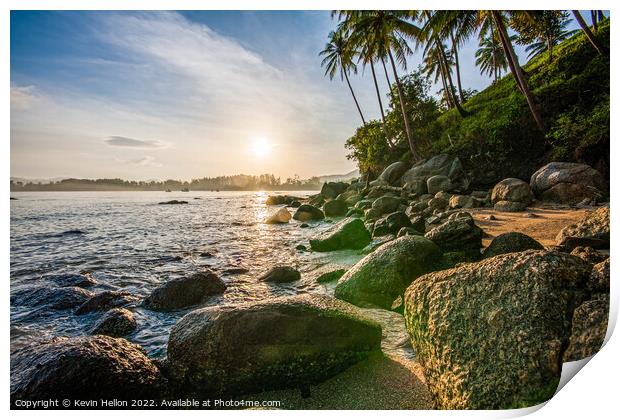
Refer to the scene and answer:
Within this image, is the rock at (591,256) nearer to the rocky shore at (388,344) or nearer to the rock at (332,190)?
the rocky shore at (388,344)

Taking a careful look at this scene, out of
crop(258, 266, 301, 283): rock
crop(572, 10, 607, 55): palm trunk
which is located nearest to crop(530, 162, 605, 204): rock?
crop(572, 10, 607, 55): palm trunk

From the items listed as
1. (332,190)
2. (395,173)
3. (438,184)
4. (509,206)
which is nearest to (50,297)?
(509,206)

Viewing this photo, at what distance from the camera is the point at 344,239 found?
643 centimetres

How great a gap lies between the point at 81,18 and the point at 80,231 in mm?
8529

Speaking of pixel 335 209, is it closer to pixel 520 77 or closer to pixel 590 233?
pixel 520 77

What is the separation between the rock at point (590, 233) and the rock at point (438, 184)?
24.5 ft

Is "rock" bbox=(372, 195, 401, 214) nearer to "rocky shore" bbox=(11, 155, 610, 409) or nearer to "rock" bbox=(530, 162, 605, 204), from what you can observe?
"rock" bbox=(530, 162, 605, 204)

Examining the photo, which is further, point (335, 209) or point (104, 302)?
point (335, 209)

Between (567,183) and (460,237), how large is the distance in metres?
4.11

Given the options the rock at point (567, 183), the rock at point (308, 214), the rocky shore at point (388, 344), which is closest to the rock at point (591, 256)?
the rocky shore at point (388, 344)

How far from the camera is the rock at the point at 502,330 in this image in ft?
5.03

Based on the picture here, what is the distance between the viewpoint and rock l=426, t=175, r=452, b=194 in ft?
35.9

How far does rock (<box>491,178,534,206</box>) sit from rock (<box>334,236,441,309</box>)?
5.03 metres

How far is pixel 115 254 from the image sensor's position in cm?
659
